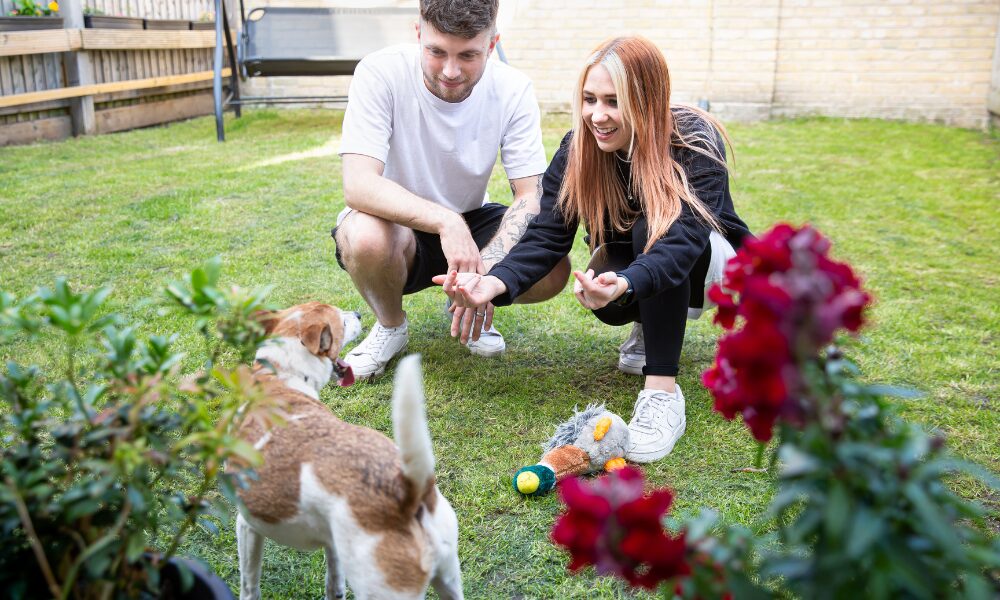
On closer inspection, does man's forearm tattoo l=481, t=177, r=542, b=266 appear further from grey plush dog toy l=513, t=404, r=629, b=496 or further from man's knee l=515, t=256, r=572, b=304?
grey plush dog toy l=513, t=404, r=629, b=496

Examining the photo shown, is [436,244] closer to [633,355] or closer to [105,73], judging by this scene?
[633,355]

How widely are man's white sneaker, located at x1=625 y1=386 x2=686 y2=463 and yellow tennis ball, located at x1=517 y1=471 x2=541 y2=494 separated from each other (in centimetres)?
39

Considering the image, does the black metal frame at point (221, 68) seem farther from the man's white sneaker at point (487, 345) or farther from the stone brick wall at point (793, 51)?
the man's white sneaker at point (487, 345)

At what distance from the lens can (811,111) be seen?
10.5 m

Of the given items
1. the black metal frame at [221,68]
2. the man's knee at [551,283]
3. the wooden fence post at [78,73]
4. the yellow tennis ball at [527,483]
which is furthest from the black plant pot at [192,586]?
the wooden fence post at [78,73]

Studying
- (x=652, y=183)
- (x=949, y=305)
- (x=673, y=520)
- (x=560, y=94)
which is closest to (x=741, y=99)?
(x=560, y=94)

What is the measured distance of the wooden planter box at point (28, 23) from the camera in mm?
7684

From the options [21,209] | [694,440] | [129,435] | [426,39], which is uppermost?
[426,39]

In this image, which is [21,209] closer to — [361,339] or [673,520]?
[361,339]

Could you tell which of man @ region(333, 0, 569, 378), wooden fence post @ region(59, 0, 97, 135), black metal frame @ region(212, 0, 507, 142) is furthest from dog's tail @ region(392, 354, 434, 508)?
wooden fence post @ region(59, 0, 97, 135)

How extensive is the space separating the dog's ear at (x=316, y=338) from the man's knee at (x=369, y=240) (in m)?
0.93

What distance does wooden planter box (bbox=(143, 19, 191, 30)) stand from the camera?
9547 millimetres

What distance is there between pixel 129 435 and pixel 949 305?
389cm

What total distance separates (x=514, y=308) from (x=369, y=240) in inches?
47.7
